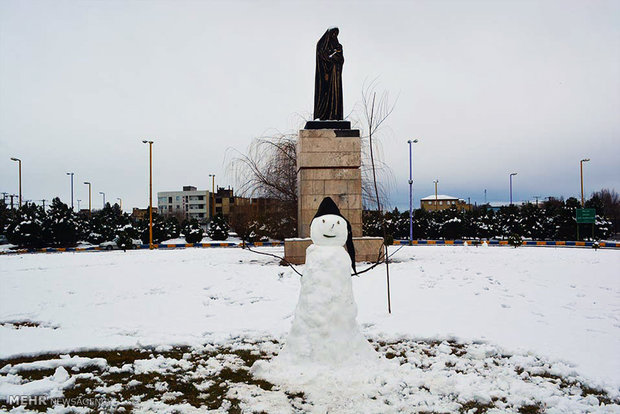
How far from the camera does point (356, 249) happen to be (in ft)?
41.2

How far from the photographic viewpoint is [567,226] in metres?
32.3

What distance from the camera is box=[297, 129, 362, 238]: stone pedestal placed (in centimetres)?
1281

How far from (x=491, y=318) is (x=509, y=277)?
391cm

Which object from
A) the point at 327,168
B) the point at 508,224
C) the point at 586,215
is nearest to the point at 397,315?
the point at 327,168

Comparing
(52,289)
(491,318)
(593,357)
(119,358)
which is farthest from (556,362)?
(52,289)

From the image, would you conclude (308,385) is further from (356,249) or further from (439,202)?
(439,202)

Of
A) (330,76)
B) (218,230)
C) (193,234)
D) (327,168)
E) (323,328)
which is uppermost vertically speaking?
(330,76)

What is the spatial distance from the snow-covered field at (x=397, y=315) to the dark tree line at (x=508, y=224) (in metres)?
23.2

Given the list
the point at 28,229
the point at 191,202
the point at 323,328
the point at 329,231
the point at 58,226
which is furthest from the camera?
the point at 191,202

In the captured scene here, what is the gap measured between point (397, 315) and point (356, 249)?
541 centimetres

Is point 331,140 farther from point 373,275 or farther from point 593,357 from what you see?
point 593,357

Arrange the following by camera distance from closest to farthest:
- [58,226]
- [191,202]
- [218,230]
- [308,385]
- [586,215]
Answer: [308,385] < [586,215] < [58,226] < [218,230] < [191,202]

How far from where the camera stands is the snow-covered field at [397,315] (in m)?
4.93

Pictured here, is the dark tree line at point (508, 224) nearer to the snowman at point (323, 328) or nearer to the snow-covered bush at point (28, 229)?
the snow-covered bush at point (28, 229)
